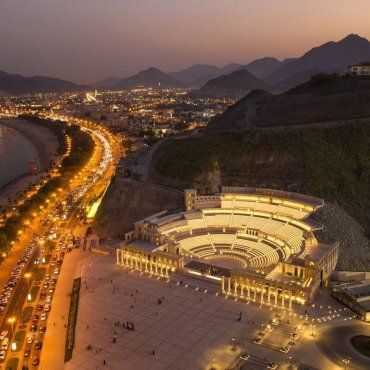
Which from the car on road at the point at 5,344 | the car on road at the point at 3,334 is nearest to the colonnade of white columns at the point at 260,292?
A: the car on road at the point at 5,344

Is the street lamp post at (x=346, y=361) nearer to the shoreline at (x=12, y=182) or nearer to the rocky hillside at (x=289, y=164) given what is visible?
the rocky hillside at (x=289, y=164)

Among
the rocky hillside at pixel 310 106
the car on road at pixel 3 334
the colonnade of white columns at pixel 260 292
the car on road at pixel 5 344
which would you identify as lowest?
the car on road at pixel 5 344

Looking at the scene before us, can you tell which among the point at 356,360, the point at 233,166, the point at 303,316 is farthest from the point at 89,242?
the point at 356,360

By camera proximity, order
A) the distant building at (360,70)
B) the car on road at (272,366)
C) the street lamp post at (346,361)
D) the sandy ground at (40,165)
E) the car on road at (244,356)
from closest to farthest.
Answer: the car on road at (272,366) < the street lamp post at (346,361) < the car on road at (244,356) < the sandy ground at (40,165) < the distant building at (360,70)

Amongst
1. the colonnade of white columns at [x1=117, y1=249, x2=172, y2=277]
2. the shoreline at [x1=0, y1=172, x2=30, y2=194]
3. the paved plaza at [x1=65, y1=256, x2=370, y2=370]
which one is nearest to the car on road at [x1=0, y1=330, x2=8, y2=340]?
the paved plaza at [x1=65, y1=256, x2=370, y2=370]

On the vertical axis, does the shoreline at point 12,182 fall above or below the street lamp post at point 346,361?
above

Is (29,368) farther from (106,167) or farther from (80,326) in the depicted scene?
(106,167)
